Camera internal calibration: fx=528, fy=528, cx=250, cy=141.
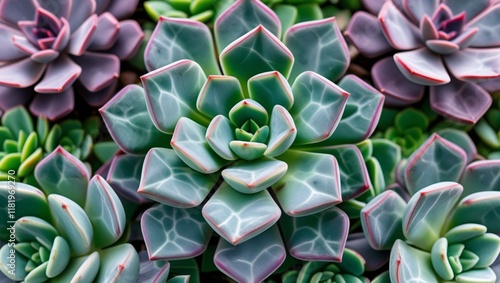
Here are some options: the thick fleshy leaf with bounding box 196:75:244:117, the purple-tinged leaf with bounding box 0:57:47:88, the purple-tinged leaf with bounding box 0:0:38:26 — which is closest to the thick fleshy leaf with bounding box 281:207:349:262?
the thick fleshy leaf with bounding box 196:75:244:117

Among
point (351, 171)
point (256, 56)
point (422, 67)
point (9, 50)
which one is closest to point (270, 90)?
point (256, 56)

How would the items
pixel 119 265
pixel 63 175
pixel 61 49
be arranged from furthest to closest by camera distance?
pixel 61 49 → pixel 63 175 → pixel 119 265

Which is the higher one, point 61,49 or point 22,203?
point 61,49

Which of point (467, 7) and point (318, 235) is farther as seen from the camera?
point (467, 7)

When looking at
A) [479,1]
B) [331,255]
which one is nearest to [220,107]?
[331,255]

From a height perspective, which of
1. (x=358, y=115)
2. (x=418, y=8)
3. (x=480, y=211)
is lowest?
(x=480, y=211)

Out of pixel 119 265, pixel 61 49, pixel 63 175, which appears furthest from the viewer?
pixel 61 49

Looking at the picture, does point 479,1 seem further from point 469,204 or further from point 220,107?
point 220,107

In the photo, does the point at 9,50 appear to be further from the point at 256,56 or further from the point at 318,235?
the point at 318,235
